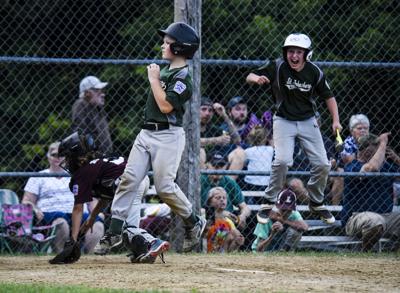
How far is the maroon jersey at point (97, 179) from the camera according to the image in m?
8.20

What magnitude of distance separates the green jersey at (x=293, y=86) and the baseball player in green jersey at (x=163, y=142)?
1102 mm

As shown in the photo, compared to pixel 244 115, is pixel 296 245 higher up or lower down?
lower down

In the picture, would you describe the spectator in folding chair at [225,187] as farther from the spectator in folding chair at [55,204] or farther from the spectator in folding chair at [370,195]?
the spectator in folding chair at [55,204]

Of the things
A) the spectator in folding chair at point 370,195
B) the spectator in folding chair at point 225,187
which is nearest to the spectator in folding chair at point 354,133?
the spectator in folding chair at point 370,195

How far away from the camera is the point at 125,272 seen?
7.37m

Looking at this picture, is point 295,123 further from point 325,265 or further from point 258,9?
point 258,9

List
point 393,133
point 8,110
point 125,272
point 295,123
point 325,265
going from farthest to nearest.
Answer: point 8,110
point 393,133
point 295,123
point 325,265
point 125,272

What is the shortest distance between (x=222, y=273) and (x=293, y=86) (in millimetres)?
2321

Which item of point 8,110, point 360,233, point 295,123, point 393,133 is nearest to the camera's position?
point 295,123

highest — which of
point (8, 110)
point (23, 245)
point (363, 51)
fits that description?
point (363, 51)

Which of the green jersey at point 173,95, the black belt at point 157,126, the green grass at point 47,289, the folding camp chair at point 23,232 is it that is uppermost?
the green jersey at point 173,95

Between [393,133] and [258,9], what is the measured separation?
6.92 feet

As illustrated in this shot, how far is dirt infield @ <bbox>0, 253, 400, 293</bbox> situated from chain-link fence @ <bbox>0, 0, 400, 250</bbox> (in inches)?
69.4

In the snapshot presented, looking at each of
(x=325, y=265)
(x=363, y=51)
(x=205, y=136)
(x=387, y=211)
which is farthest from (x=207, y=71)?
(x=325, y=265)
